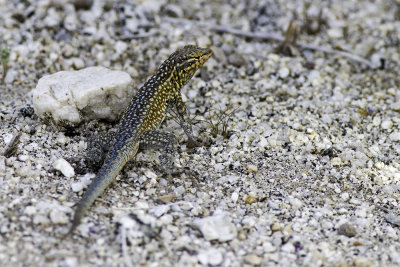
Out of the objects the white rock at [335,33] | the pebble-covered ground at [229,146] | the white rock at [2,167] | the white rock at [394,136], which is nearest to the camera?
the pebble-covered ground at [229,146]

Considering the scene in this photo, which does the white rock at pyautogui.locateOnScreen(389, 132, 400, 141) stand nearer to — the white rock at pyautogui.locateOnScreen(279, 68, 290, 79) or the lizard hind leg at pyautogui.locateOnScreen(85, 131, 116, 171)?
the white rock at pyautogui.locateOnScreen(279, 68, 290, 79)

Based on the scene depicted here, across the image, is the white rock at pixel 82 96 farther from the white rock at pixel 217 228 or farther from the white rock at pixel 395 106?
the white rock at pixel 395 106

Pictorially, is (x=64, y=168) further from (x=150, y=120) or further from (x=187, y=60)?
(x=187, y=60)

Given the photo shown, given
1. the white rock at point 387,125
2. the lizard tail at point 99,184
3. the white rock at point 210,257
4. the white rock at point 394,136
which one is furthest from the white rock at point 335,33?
the white rock at point 210,257

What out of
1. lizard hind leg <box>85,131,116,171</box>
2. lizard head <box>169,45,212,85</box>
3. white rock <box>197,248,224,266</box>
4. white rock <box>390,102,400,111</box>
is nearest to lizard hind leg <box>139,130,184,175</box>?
lizard hind leg <box>85,131,116,171</box>

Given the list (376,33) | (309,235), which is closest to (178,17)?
(376,33)
